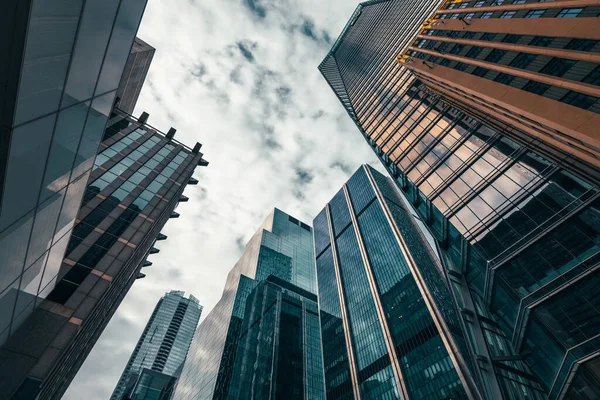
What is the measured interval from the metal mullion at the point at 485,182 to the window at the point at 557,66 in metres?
6.13

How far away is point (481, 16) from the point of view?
33.3m

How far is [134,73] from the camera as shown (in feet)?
151

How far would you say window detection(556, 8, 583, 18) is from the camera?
20913 millimetres

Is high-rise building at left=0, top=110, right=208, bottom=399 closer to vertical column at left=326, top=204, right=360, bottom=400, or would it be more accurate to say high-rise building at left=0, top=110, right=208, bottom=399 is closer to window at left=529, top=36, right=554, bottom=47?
window at left=529, top=36, right=554, bottom=47

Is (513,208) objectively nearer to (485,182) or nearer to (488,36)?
(485,182)

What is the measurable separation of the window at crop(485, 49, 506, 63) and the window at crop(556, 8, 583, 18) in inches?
211

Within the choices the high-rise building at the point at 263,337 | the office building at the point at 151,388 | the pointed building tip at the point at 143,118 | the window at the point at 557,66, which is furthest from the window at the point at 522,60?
the office building at the point at 151,388

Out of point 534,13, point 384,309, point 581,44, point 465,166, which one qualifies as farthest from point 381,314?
point 581,44

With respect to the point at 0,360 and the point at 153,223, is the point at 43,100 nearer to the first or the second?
the point at 0,360

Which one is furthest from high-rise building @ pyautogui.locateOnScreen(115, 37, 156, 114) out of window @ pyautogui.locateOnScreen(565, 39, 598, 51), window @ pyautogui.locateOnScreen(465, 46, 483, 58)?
window @ pyautogui.locateOnScreen(565, 39, 598, 51)

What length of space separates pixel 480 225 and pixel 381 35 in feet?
232

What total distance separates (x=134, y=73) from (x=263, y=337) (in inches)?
3815

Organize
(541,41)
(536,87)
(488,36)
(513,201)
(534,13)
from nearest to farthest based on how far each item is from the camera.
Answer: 1. (536,87)
2. (513,201)
3. (541,41)
4. (534,13)
5. (488,36)

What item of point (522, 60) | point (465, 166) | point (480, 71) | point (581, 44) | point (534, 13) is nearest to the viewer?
point (581, 44)
